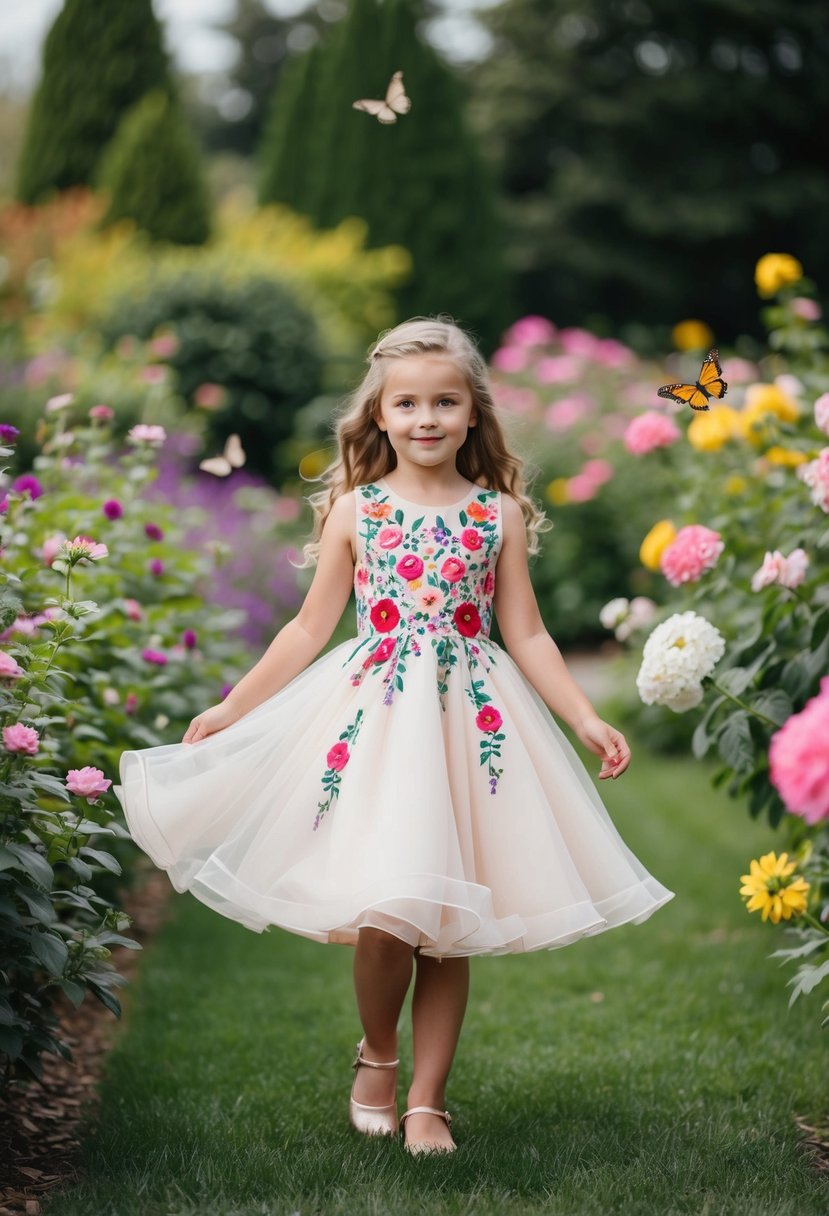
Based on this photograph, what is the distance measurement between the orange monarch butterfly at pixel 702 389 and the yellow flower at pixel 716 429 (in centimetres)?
111

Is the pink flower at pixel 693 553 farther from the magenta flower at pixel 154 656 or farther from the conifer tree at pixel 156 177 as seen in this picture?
the conifer tree at pixel 156 177

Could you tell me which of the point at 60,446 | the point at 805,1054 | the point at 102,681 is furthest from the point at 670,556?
the point at 60,446

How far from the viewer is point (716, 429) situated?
Result: 12.7 feet

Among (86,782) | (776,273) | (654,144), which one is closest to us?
(86,782)

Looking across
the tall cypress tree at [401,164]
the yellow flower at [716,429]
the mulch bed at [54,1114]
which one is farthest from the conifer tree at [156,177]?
the mulch bed at [54,1114]

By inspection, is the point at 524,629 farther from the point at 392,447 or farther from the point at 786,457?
the point at 786,457

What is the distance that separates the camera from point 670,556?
10.4 feet

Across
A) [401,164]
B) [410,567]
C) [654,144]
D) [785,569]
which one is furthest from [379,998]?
[654,144]

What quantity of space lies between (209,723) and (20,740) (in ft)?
1.64

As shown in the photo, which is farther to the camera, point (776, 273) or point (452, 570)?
point (776, 273)

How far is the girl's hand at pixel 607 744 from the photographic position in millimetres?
2477

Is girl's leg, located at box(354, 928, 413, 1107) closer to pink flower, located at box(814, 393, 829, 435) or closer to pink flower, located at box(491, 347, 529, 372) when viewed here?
pink flower, located at box(814, 393, 829, 435)

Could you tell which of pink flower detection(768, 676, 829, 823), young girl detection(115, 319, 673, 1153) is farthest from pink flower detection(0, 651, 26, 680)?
pink flower detection(768, 676, 829, 823)

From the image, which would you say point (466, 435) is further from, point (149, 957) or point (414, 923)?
point (149, 957)
